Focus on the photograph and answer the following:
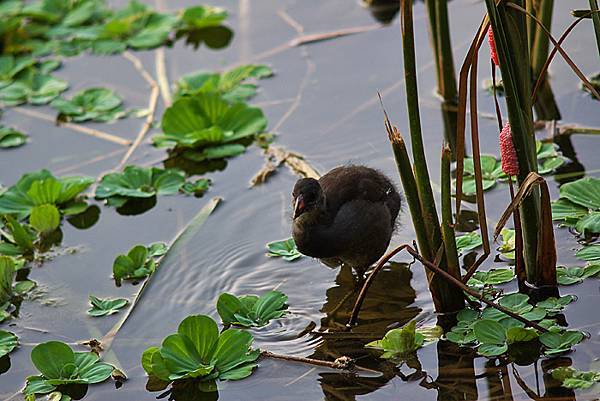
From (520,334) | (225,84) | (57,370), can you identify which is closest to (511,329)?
(520,334)

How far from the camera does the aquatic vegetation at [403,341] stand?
375 cm

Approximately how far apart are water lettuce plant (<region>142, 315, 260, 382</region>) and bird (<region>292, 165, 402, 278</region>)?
2.01 ft

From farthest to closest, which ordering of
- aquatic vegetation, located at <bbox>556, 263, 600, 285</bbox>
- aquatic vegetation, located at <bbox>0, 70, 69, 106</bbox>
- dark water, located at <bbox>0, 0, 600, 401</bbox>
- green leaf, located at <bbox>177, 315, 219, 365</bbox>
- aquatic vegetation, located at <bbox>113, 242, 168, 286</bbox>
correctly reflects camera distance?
1. aquatic vegetation, located at <bbox>0, 70, 69, 106</bbox>
2. aquatic vegetation, located at <bbox>113, 242, 168, 286</bbox>
3. aquatic vegetation, located at <bbox>556, 263, 600, 285</bbox>
4. green leaf, located at <bbox>177, 315, 219, 365</bbox>
5. dark water, located at <bbox>0, 0, 600, 401</bbox>

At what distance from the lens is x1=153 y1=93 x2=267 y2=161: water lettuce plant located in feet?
18.9

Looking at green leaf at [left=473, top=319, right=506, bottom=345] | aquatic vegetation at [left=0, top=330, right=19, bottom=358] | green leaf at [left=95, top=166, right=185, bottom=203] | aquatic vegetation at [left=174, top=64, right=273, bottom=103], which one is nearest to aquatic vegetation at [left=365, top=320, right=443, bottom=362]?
green leaf at [left=473, top=319, right=506, bottom=345]

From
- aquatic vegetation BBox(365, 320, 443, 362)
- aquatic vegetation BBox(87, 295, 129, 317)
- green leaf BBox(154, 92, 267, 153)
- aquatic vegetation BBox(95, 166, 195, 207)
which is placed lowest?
aquatic vegetation BBox(87, 295, 129, 317)

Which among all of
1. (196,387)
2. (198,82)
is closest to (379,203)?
(196,387)

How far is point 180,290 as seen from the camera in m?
4.54

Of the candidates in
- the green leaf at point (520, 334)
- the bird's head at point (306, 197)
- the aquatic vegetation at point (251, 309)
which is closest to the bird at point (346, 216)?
the bird's head at point (306, 197)

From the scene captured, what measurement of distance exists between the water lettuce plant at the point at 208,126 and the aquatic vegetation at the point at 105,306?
4.75 feet

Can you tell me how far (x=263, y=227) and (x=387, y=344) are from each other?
4.48 feet

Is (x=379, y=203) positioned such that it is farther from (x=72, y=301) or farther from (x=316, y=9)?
(x=316, y=9)

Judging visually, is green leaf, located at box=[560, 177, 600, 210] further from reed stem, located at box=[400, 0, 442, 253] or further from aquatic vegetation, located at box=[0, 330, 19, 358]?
aquatic vegetation, located at box=[0, 330, 19, 358]

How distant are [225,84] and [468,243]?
96.5 inches
